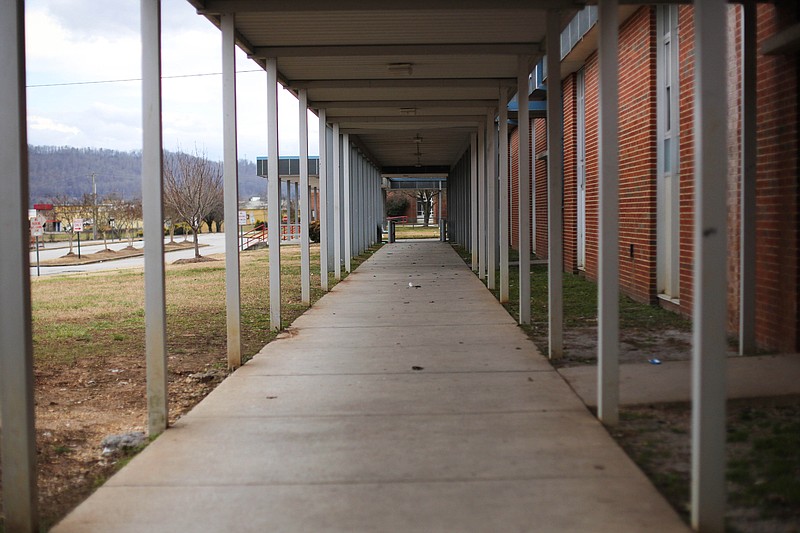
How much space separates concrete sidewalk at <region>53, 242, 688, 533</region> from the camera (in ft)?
12.8

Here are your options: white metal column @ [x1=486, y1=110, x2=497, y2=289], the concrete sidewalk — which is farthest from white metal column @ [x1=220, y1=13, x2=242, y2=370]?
white metal column @ [x1=486, y1=110, x2=497, y2=289]

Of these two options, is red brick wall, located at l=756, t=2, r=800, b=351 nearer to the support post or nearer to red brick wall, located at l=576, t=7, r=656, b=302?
red brick wall, located at l=576, t=7, r=656, b=302

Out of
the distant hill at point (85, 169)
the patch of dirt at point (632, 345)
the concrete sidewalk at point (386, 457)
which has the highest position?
the distant hill at point (85, 169)

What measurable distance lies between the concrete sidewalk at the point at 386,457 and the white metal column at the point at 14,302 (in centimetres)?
30

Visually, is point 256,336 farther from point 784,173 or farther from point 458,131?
point 458,131

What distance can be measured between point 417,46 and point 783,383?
5.96 m

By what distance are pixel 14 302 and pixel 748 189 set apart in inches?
237

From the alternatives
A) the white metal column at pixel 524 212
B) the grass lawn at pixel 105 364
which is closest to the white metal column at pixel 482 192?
the grass lawn at pixel 105 364

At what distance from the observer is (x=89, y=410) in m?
6.69

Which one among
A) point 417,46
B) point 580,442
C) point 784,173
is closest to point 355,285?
point 417,46

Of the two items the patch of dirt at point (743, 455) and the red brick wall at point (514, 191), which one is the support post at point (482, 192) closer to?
the red brick wall at point (514, 191)

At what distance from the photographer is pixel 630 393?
241 inches

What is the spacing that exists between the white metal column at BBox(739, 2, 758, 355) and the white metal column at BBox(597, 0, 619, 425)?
253 cm

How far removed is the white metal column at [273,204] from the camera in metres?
10.0
